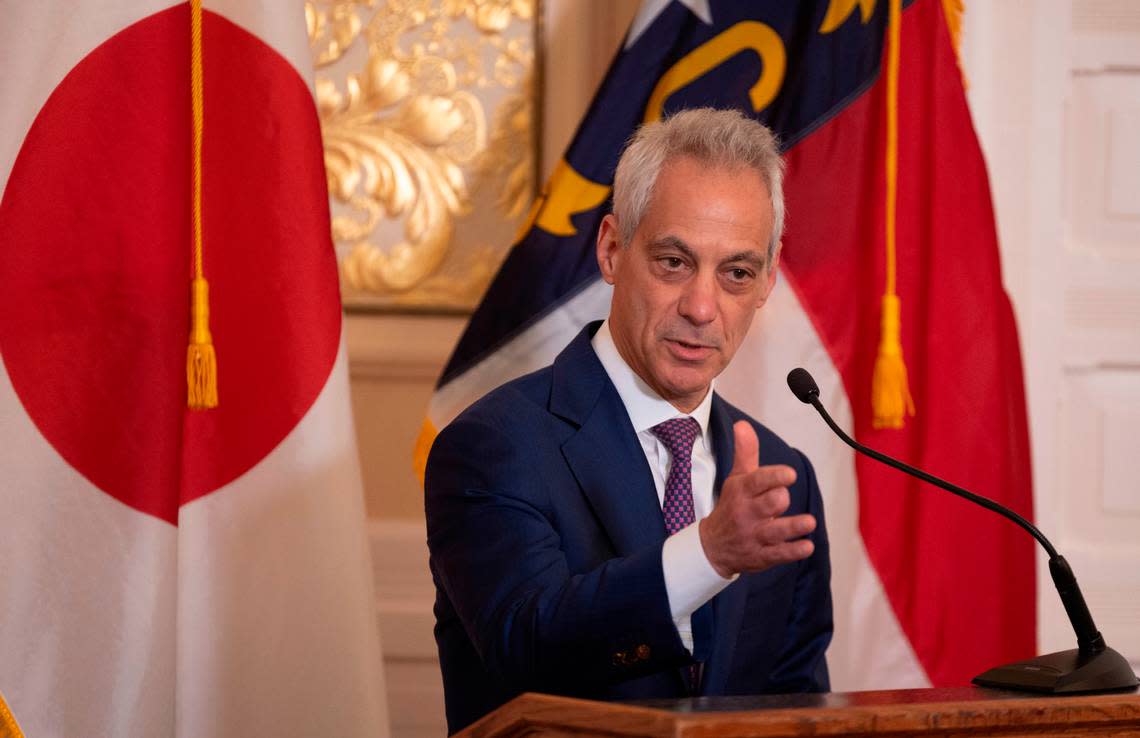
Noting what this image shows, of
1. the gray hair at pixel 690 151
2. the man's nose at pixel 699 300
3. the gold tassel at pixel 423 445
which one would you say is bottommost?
the gold tassel at pixel 423 445

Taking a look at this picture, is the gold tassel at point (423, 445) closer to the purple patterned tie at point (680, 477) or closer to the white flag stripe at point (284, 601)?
the white flag stripe at point (284, 601)

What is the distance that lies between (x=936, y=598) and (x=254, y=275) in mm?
1305

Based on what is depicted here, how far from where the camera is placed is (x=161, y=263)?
6.55 ft

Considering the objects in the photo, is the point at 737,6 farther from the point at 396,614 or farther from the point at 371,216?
the point at 396,614

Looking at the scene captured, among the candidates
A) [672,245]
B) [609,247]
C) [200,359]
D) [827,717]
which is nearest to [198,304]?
[200,359]

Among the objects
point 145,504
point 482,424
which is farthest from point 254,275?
point 482,424

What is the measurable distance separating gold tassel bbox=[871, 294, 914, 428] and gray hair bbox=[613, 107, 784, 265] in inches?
18.9

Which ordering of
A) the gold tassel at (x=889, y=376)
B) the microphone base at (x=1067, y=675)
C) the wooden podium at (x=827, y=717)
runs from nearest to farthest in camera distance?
1. the wooden podium at (x=827, y=717)
2. the microphone base at (x=1067, y=675)
3. the gold tassel at (x=889, y=376)

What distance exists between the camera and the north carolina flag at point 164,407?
1.94 metres

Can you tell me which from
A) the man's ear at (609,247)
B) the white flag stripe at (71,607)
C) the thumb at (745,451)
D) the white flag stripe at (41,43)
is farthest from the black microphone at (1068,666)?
the white flag stripe at (41,43)

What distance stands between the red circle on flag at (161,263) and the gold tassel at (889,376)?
93cm

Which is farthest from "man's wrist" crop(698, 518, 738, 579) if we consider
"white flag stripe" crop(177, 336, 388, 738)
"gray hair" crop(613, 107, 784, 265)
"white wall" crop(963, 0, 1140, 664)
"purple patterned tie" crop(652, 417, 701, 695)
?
"white wall" crop(963, 0, 1140, 664)

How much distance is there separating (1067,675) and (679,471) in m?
0.65

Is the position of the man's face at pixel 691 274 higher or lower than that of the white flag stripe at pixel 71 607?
higher
